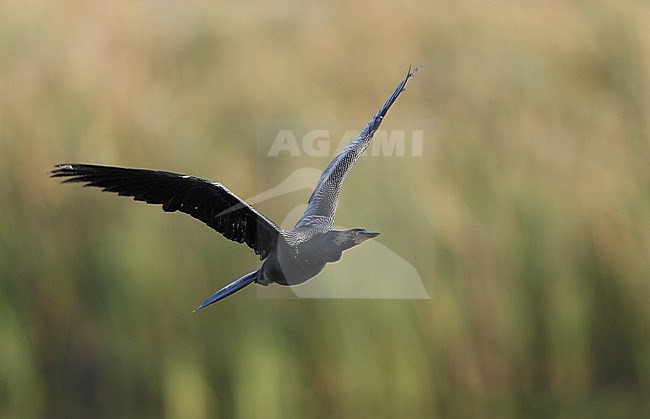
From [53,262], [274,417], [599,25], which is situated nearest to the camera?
[274,417]

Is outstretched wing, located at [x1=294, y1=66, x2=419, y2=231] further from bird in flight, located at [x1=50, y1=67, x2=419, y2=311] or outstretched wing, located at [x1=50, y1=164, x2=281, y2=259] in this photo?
outstretched wing, located at [x1=50, y1=164, x2=281, y2=259]

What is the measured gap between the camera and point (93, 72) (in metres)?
3.79

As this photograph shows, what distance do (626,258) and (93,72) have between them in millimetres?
2157

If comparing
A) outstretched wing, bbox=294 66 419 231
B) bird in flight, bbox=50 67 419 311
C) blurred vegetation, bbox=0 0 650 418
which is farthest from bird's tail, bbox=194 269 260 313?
blurred vegetation, bbox=0 0 650 418

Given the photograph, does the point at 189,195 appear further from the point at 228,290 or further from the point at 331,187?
the point at 331,187

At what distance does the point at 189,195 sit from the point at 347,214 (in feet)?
4.63

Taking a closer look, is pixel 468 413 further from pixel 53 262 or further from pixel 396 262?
pixel 53 262

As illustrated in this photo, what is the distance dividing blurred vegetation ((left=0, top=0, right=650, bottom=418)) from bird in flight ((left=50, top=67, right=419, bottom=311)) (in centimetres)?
92

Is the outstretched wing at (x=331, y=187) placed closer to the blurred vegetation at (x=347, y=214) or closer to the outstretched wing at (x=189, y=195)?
the outstretched wing at (x=189, y=195)

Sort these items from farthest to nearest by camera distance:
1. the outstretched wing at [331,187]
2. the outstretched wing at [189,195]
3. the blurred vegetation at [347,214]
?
the blurred vegetation at [347,214]
the outstretched wing at [331,187]
the outstretched wing at [189,195]

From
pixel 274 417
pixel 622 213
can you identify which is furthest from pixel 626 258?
pixel 274 417

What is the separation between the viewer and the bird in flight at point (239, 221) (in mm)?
Result: 1808

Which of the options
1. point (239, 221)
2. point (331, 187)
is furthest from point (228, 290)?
point (331, 187)

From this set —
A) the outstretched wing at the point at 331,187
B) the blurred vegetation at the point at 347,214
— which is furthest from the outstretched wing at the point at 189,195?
the blurred vegetation at the point at 347,214
